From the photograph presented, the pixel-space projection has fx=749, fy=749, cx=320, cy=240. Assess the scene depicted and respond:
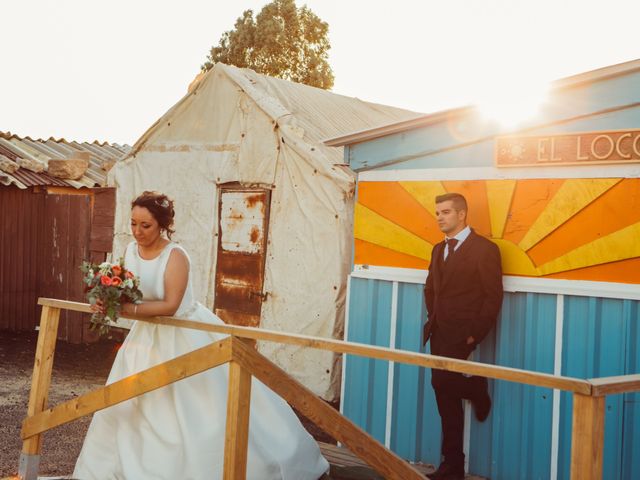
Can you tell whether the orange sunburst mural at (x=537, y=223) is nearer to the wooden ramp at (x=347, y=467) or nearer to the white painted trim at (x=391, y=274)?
the white painted trim at (x=391, y=274)

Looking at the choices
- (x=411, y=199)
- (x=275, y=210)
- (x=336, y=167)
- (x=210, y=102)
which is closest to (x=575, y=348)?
(x=411, y=199)

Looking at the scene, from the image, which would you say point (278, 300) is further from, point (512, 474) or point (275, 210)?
point (512, 474)

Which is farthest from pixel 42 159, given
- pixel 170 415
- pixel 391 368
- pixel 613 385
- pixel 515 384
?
pixel 613 385

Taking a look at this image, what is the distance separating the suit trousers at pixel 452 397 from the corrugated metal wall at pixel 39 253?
7.78 m

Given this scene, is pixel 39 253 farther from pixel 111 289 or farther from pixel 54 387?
pixel 111 289

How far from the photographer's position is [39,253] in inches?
487

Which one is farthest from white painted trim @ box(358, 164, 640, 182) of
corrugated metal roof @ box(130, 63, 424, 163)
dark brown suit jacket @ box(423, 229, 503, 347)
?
corrugated metal roof @ box(130, 63, 424, 163)

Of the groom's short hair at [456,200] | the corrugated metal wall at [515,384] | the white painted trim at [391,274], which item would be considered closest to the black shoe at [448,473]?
the corrugated metal wall at [515,384]

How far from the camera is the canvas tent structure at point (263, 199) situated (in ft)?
27.3

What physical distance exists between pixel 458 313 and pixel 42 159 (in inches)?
394

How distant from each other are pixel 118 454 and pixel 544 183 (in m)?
3.48

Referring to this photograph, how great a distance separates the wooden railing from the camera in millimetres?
2738

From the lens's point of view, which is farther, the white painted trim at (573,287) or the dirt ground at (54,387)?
the dirt ground at (54,387)

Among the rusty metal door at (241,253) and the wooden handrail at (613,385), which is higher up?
the rusty metal door at (241,253)
